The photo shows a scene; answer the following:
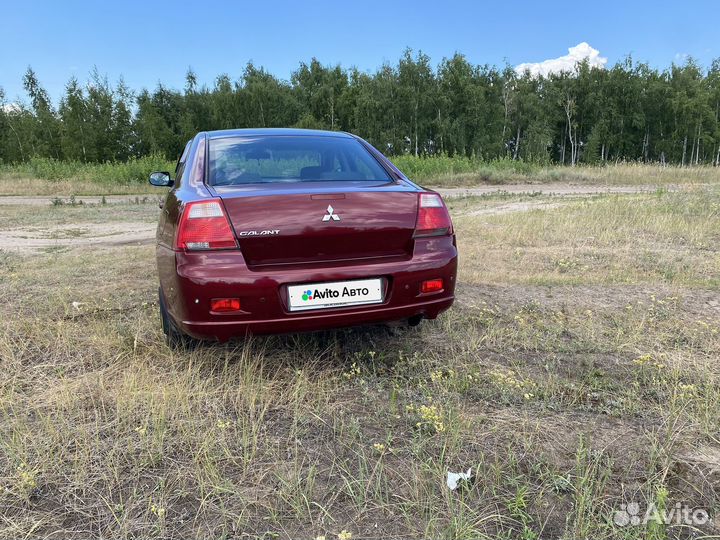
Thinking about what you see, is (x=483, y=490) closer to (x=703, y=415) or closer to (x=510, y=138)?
(x=703, y=415)

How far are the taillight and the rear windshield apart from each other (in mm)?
351

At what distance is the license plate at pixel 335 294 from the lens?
7.93 ft

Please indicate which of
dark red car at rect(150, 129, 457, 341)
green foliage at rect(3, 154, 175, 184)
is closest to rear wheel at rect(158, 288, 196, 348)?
dark red car at rect(150, 129, 457, 341)

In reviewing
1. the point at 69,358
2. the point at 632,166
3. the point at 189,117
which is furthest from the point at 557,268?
the point at 189,117

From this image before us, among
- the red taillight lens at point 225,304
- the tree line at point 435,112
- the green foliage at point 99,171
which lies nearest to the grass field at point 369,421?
the red taillight lens at point 225,304

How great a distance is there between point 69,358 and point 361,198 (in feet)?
6.79

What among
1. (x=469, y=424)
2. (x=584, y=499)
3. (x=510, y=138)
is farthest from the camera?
(x=510, y=138)

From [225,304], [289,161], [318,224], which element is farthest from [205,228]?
[289,161]

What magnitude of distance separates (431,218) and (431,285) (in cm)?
38

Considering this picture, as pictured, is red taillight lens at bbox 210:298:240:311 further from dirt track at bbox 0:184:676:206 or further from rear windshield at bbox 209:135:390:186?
dirt track at bbox 0:184:676:206

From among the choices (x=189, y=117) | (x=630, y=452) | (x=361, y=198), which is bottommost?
(x=630, y=452)

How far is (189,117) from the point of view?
159ft

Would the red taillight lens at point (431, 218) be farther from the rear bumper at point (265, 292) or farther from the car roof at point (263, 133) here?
the car roof at point (263, 133)

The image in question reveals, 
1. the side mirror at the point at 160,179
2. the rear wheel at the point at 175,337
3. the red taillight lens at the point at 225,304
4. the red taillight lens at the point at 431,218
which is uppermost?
the side mirror at the point at 160,179
